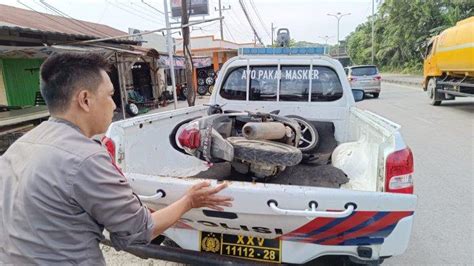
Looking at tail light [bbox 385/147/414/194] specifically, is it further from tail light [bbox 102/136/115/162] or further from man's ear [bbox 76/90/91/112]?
tail light [bbox 102/136/115/162]

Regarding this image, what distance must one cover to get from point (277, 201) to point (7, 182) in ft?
4.23

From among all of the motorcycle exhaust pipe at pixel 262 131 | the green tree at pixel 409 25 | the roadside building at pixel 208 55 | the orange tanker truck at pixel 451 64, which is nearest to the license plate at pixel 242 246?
the motorcycle exhaust pipe at pixel 262 131

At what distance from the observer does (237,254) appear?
2.47m

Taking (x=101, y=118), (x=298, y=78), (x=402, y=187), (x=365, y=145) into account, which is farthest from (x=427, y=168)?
(x=101, y=118)

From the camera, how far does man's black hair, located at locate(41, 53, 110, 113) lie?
147 centimetres

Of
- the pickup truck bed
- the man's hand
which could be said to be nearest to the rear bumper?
the pickup truck bed

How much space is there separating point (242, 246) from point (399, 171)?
3.56 ft

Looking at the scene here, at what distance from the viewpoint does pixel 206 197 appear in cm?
207

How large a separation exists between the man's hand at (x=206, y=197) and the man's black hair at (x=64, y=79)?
0.79 meters

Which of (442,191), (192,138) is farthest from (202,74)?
(192,138)

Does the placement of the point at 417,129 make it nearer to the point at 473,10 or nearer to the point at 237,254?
the point at 237,254

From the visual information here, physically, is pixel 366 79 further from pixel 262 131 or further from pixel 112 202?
pixel 112 202

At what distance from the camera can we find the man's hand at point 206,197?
2016 mm

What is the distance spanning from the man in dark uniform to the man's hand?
44 cm
